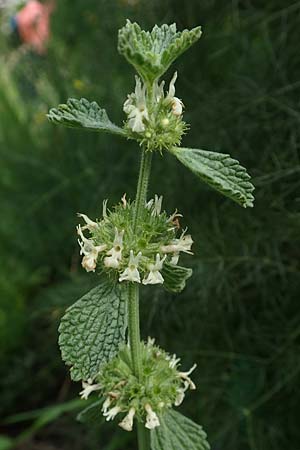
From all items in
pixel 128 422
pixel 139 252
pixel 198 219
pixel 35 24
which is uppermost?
pixel 35 24

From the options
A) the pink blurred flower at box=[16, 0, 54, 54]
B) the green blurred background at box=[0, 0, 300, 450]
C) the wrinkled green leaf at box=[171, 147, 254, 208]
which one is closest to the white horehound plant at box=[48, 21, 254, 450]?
the wrinkled green leaf at box=[171, 147, 254, 208]

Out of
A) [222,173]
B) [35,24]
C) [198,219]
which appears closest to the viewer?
[222,173]

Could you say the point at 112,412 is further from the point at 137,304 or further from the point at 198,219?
the point at 198,219

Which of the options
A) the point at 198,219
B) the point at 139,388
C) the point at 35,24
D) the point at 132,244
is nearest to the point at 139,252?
the point at 132,244

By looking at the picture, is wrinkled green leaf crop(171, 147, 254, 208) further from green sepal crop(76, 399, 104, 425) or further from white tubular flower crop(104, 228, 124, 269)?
green sepal crop(76, 399, 104, 425)

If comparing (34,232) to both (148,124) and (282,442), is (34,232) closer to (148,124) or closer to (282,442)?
(282,442)

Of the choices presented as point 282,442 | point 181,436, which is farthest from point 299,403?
point 181,436

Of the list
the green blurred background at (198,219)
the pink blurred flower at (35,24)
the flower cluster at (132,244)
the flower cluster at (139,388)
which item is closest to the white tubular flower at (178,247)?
the flower cluster at (132,244)
